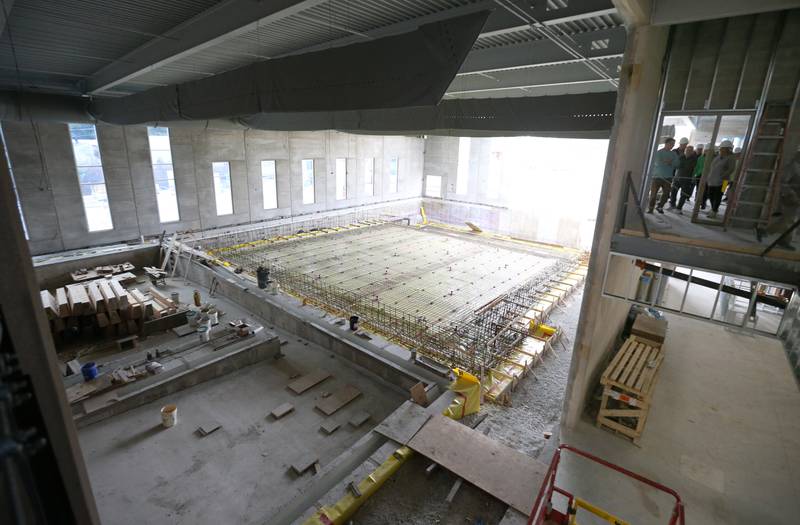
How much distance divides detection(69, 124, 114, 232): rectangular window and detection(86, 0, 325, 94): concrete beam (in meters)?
6.91

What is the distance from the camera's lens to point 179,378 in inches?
364

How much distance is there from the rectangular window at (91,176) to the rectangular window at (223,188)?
16.1ft

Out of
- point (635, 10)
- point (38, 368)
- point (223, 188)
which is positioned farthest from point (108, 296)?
point (635, 10)

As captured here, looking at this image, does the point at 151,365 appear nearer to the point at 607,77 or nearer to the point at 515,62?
the point at 515,62

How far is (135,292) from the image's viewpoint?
1285cm

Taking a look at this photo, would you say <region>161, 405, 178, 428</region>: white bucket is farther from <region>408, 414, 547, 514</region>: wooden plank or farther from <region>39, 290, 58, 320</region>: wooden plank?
<region>39, 290, 58, 320</region>: wooden plank

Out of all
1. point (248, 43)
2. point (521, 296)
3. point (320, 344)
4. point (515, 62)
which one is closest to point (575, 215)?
point (521, 296)

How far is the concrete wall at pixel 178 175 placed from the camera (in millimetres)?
15609

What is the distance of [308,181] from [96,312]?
51.5 feet

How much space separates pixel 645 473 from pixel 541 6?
851cm

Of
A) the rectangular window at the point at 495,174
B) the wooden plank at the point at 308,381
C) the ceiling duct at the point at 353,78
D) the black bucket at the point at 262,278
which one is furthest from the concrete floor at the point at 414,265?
the ceiling duct at the point at 353,78

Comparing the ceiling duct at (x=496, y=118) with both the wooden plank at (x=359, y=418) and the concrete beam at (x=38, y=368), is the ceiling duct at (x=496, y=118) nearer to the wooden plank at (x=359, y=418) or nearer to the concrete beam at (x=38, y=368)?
the wooden plank at (x=359, y=418)

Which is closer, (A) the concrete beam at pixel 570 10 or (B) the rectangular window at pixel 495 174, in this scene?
(A) the concrete beam at pixel 570 10

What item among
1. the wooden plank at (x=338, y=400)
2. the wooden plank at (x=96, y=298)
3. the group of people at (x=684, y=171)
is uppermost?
the group of people at (x=684, y=171)
